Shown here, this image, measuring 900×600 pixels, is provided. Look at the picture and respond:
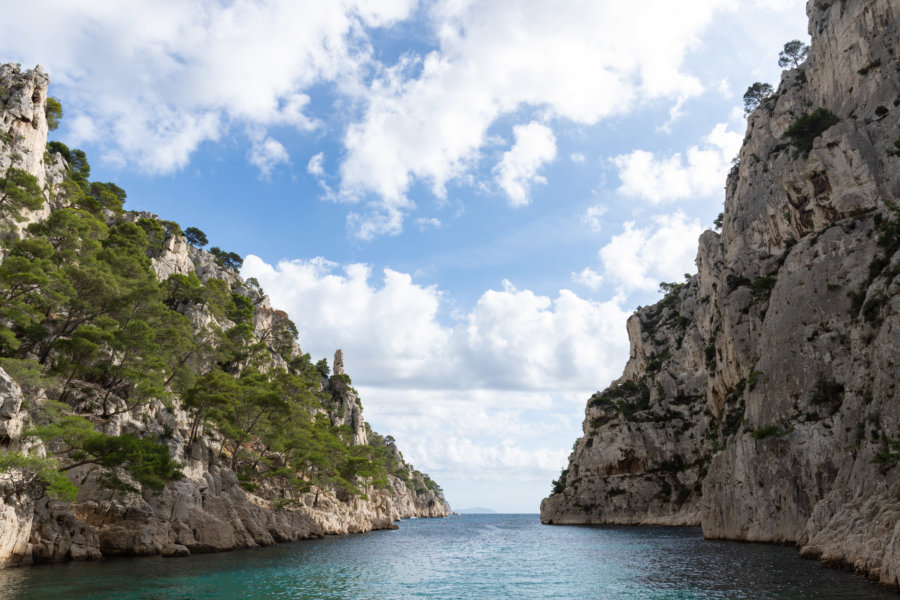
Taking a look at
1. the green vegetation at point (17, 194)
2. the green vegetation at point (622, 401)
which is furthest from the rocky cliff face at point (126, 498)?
the green vegetation at point (622, 401)

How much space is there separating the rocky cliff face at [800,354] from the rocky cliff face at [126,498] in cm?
4056

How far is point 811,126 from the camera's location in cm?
6288

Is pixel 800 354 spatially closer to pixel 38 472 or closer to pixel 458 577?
pixel 458 577

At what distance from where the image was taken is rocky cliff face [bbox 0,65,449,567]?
93.1ft

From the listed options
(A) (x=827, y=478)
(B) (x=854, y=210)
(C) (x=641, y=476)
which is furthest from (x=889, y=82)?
(C) (x=641, y=476)

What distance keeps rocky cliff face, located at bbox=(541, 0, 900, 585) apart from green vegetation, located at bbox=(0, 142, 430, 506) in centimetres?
4045

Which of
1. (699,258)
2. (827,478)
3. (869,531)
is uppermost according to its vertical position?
(699,258)

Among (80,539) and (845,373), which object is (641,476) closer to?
(845,373)

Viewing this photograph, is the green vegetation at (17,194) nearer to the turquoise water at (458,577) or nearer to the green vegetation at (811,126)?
the turquoise water at (458,577)

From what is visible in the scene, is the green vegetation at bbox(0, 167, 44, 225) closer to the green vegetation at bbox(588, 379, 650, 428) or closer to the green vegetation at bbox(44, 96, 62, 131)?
the green vegetation at bbox(44, 96, 62, 131)

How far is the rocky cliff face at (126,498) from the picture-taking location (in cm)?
2839

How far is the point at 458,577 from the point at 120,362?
32633mm

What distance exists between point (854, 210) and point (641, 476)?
51356mm

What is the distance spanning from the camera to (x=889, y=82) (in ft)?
180
